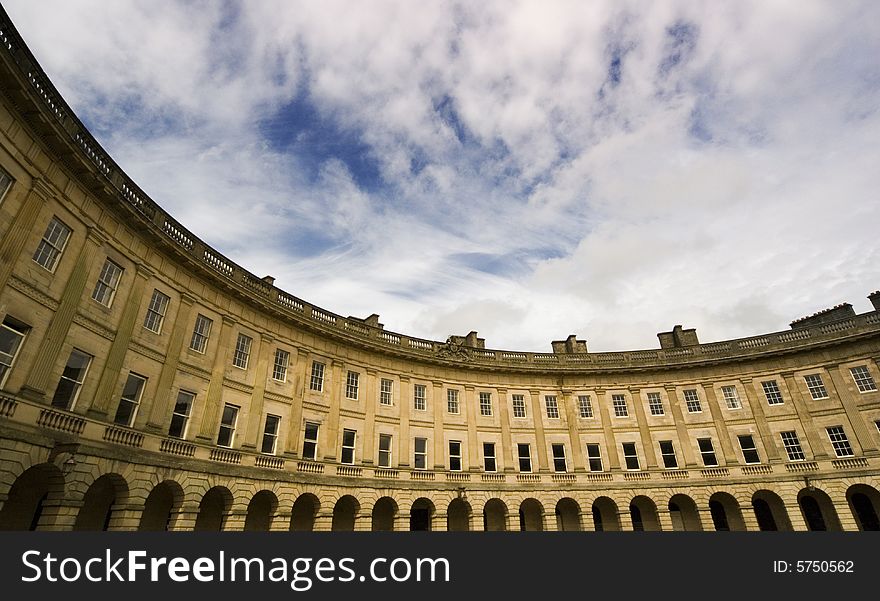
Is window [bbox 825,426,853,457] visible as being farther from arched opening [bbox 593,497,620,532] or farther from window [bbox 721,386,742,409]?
arched opening [bbox 593,497,620,532]

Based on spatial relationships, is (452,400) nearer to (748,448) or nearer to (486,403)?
(486,403)

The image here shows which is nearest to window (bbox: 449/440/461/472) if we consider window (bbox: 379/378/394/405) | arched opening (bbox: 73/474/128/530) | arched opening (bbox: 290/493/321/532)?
window (bbox: 379/378/394/405)

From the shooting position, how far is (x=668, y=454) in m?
34.3

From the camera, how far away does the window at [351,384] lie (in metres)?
30.1

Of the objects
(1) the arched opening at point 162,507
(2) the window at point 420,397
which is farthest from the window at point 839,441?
(1) the arched opening at point 162,507

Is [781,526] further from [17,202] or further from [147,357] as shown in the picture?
[17,202]

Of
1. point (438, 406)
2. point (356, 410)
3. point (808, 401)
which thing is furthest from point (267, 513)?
point (808, 401)

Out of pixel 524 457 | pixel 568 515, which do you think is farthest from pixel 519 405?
pixel 568 515

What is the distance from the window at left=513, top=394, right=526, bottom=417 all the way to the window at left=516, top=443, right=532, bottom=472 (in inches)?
89.4

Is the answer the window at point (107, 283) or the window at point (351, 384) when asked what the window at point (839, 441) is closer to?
the window at point (351, 384)

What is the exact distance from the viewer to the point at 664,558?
36.7ft

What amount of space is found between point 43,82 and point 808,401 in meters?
44.3

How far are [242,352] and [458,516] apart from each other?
18193 millimetres

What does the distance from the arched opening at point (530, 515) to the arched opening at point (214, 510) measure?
19690 millimetres
